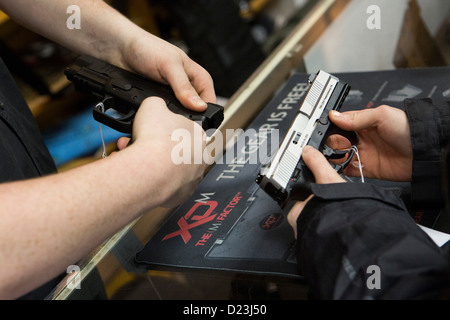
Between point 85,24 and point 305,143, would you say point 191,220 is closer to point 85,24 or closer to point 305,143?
point 305,143

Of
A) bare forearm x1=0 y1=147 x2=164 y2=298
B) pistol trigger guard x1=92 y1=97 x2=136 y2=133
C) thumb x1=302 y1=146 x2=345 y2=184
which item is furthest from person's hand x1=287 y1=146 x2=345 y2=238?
pistol trigger guard x1=92 y1=97 x2=136 y2=133

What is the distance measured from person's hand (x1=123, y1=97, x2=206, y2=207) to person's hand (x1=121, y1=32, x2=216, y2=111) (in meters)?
0.10

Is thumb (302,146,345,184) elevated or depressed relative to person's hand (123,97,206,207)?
depressed

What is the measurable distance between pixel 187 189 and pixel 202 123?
0.45 ft

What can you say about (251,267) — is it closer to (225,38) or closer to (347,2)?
(347,2)

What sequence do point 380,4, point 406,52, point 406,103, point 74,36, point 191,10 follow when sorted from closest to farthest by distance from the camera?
point 406,103, point 74,36, point 406,52, point 380,4, point 191,10

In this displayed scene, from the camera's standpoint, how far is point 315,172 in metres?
0.77

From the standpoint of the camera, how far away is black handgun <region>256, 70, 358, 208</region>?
2.50ft

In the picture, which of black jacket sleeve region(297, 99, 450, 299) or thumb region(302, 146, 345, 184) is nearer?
black jacket sleeve region(297, 99, 450, 299)

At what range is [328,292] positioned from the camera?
1.95 feet

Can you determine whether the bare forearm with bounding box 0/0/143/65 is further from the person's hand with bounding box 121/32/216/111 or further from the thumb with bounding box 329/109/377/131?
the thumb with bounding box 329/109/377/131

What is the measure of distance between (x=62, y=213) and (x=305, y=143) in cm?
46

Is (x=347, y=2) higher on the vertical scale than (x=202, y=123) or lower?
higher
